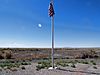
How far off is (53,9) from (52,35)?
2.36 meters

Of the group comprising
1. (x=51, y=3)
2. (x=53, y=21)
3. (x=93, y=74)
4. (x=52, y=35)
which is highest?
(x=51, y=3)

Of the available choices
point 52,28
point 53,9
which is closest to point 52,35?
point 52,28

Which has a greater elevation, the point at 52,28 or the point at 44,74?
the point at 52,28

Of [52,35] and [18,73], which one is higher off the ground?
[52,35]

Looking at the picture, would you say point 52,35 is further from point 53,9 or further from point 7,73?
point 7,73

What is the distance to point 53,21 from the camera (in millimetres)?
19203

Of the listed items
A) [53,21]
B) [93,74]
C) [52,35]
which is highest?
[53,21]

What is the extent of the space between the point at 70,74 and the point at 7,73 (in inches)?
201

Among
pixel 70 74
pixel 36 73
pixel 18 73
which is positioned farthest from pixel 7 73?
pixel 70 74

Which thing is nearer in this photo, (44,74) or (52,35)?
(44,74)

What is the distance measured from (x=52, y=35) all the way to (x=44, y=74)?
401 cm

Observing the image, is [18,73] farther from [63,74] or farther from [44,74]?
[63,74]

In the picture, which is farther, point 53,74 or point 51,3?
point 51,3

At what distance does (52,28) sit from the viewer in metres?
19.1
